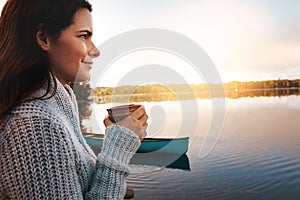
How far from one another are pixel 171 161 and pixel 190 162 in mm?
1720

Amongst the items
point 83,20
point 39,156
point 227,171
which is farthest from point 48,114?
point 227,171

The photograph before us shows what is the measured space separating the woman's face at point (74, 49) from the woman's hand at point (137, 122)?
0.73 feet

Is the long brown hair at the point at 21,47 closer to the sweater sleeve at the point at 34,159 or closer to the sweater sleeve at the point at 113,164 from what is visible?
the sweater sleeve at the point at 34,159

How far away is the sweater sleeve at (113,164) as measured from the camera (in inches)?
41.0

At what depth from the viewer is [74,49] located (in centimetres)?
107

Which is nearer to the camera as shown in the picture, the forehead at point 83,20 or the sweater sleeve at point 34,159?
the sweater sleeve at point 34,159

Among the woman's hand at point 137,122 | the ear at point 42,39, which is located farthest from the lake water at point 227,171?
the ear at point 42,39

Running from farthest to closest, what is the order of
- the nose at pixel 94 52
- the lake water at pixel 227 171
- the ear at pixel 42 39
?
the lake water at pixel 227 171 → the nose at pixel 94 52 → the ear at pixel 42 39

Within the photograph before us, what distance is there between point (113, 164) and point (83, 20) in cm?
49

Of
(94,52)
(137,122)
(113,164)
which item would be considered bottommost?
(113,164)

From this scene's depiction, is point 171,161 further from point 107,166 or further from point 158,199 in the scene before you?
point 107,166

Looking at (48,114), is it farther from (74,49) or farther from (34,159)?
(74,49)

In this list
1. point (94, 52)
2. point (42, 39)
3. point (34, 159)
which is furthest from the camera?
point (94, 52)

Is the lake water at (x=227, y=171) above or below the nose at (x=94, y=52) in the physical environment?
below
